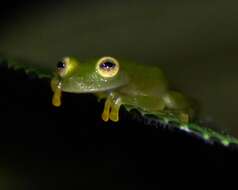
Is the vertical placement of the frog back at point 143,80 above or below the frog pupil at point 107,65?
below

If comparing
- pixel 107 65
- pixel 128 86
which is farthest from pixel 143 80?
pixel 107 65

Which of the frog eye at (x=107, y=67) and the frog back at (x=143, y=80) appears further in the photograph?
the frog back at (x=143, y=80)

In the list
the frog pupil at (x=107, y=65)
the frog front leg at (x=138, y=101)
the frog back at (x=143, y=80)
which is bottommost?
the frog back at (x=143, y=80)

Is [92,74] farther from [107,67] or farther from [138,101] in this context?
[138,101]

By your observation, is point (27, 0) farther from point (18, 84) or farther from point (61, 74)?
point (18, 84)

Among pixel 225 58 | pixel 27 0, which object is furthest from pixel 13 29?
pixel 225 58

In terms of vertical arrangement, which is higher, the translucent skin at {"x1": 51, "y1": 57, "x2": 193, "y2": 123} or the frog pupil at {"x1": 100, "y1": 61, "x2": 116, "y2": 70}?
the frog pupil at {"x1": 100, "y1": 61, "x2": 116, "y2": 70}

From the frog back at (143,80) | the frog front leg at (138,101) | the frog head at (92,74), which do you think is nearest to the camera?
the frog front leg at (138,101)
